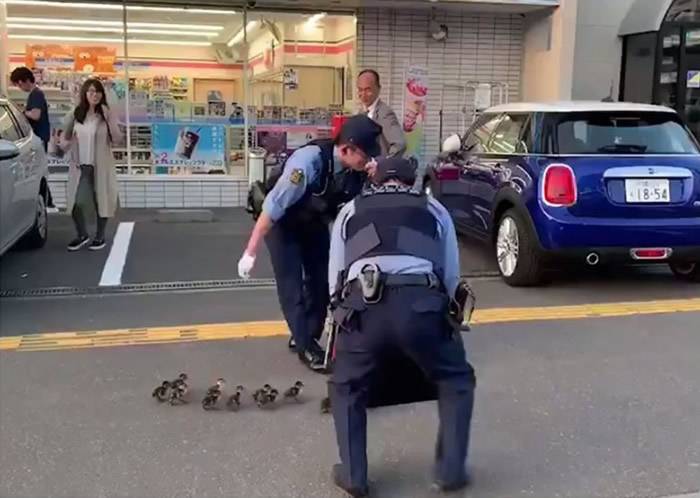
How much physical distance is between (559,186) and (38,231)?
516cm

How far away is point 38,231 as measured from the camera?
8.34 metres

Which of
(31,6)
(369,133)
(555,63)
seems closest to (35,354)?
(369,133)

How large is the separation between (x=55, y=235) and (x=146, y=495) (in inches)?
257

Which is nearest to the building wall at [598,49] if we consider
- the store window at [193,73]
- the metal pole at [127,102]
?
the store window at [193,73]

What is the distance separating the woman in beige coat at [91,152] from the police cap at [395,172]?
5536 millimetres

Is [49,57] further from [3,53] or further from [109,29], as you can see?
[109,29]

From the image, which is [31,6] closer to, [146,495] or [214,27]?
[214,27]

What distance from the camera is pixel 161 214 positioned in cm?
1088

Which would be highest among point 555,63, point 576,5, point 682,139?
point 576,5

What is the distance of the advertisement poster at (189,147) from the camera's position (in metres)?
11.6

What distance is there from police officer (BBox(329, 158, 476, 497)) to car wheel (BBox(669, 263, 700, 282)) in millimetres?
4884

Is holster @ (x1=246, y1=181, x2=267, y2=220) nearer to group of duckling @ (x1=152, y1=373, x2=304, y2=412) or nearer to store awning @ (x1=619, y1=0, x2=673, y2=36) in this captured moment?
group of duckling @ (x1=152, y1=373, x2=304, y2=412)

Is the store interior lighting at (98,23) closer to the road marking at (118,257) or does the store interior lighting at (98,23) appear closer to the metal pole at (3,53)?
the metal pole at (3,53)

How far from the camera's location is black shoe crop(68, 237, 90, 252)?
847 centimetres
